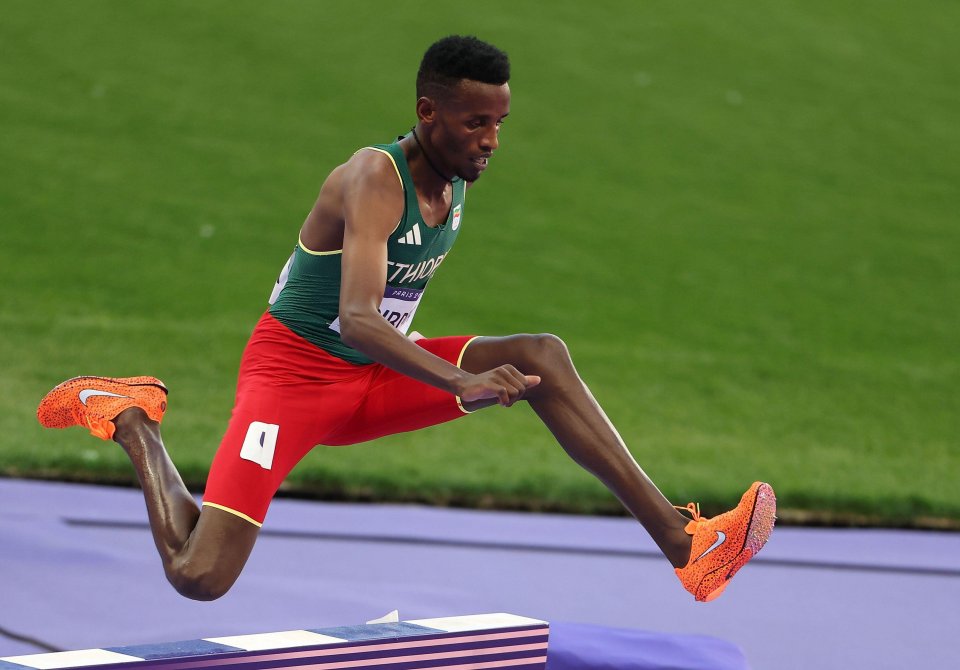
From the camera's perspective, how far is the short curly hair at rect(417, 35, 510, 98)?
2.94m


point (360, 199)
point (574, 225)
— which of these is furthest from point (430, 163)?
point (574, 225)

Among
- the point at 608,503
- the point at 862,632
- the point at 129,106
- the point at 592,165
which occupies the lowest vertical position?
the point at 862,632

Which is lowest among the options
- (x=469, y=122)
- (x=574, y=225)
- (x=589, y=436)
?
(x=589, y=436)

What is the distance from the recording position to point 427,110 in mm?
3041

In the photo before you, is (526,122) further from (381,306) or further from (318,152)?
(381,306)

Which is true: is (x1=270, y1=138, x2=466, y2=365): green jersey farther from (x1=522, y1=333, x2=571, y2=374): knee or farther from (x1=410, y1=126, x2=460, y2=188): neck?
(x1=522, y1=333, x2=571, y2=374): knee

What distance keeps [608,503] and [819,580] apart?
56.6 inches

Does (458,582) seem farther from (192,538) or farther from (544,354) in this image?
(544,354)

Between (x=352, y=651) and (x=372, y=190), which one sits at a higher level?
(x=372, y=190)

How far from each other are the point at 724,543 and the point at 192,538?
1.30 meters

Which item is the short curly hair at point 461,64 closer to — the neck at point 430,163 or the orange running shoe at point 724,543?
the neck at point 430,163

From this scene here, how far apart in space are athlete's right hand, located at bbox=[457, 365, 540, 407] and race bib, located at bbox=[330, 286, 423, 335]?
49 centimetres

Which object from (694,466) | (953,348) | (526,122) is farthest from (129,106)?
(953,348)

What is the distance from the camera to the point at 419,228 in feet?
10.1
